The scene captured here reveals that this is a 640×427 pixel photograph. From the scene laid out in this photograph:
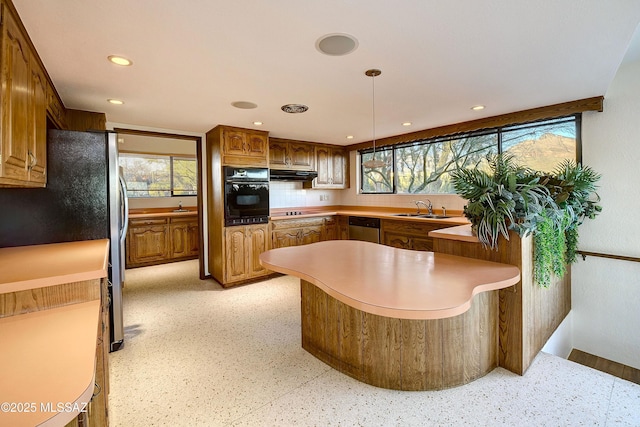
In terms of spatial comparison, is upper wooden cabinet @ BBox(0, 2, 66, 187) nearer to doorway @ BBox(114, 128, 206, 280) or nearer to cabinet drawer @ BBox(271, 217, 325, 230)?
cabinet drawer @ BBox(271, 217, 325, 230)

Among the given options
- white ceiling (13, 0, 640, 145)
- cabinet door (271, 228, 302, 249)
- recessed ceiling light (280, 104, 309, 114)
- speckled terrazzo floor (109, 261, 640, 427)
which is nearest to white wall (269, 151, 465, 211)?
cabinet door (271, 228, 302, 249)

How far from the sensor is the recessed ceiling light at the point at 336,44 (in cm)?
174

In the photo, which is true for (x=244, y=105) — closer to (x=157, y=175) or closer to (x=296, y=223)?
(x=296, y=223)

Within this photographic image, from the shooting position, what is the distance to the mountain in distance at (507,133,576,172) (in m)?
3.29

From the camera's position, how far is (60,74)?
2209 millimetres

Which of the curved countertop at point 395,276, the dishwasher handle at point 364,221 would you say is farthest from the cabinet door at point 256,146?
the curved countertop at point 395,276

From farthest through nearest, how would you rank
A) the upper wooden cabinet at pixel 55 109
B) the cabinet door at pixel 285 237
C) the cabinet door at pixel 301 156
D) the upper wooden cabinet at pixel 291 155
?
the cabinet door at pixel 301 156
the upper wooden cabinet at pixel 291 155
the cabinet door at pixel 285 237
the upper wooden cabinet at pixel 55 109

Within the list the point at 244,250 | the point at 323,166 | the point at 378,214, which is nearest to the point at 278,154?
the point at 323,166

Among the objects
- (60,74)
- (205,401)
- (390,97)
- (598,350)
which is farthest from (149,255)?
(598,350)

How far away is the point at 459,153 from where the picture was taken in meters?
4.29

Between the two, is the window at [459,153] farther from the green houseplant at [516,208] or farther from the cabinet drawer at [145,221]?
the cabinet drawer at [145,221]

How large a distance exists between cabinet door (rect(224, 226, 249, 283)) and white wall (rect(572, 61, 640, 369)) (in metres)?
3.94

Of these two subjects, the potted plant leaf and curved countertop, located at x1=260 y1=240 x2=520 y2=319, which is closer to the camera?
curved countertop, located at x1=260 y1=240 x2=520 y2=319

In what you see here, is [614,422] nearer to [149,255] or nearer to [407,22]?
[407,22]
